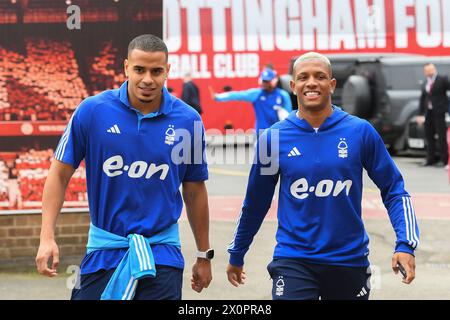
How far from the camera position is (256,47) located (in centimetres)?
2759

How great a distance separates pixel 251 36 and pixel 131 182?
2292cm

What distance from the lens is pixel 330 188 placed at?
17.1 ft

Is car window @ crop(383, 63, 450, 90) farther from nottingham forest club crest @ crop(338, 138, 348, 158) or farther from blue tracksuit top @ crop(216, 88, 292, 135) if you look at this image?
nottingham forest club crest @ crop(338, 138, 348, 158)

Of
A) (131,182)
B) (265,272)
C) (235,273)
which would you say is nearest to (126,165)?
(131,182)

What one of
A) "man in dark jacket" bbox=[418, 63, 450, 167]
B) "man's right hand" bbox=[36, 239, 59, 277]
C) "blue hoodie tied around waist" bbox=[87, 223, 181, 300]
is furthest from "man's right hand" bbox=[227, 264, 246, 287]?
"man in dark jacket" bbox=[418, 63, 450, 167]

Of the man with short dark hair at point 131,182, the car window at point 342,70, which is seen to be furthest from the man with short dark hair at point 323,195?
the car window at point 342,70

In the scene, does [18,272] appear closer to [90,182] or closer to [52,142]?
[52,142]

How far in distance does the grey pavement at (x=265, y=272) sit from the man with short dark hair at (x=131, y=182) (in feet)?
11.7

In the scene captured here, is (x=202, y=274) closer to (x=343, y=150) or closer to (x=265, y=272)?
(x=343, y=150)

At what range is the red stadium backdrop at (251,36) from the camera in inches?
1067

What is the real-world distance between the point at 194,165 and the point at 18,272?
4.68m

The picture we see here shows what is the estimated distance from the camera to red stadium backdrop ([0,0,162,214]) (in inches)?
379

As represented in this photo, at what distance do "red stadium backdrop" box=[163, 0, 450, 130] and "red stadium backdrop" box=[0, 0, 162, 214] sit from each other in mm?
17074

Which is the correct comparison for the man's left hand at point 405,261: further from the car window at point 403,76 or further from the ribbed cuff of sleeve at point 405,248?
the car window at point 403,76
